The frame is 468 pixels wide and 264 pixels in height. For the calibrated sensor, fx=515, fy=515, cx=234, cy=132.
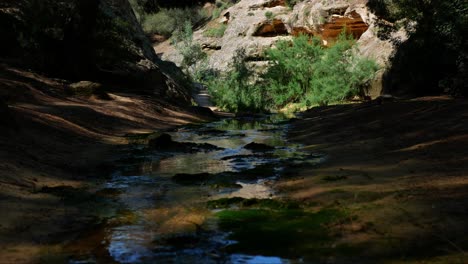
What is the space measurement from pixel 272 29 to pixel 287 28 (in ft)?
7.22

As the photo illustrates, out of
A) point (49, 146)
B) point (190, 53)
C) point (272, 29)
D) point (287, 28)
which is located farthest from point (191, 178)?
point (190, 53)

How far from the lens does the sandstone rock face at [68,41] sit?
1945cm

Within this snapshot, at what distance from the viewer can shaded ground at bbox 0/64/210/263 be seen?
4.62m

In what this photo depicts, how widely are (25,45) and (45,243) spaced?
1686cm

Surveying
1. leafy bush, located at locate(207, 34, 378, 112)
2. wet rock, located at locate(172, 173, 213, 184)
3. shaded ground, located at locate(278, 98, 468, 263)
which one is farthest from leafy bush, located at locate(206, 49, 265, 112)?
wet rock, located at locate(172, 173, 213, 184)

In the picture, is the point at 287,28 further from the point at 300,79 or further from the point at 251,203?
the point at 251,203

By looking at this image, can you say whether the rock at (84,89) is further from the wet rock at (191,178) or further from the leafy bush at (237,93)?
the leafy bush at (237,93)

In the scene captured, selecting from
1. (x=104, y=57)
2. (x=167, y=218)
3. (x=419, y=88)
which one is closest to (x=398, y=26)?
(x=419, y=88)

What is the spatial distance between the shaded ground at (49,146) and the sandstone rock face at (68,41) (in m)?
2.24

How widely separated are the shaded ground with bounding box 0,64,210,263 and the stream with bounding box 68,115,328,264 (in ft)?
1.40

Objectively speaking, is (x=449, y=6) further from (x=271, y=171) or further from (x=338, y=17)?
(x=338, y=17)

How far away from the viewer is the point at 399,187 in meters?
5.52

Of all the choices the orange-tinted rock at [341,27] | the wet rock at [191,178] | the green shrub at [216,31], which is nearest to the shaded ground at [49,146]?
the wet rock at [191,178]

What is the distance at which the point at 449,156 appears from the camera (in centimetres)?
690
